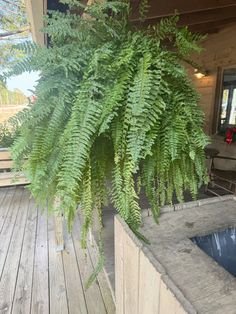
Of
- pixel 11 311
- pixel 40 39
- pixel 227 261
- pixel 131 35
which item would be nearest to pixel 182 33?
pixel 131 35

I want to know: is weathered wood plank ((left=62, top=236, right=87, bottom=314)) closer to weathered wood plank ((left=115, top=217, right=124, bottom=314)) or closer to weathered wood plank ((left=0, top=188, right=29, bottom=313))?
weathered wood plank ((left=0, top=188, right=29, bottom=313))

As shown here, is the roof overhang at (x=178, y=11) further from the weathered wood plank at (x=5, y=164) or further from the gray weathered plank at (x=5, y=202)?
the gray weathered plank at (x=5, y=202)

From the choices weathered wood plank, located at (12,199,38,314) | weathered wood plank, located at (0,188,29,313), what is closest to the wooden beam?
weathered wood plank, located at (12,199,38,314)

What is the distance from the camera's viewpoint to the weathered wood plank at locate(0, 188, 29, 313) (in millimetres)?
1906

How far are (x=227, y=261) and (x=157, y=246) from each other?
12.6 inches

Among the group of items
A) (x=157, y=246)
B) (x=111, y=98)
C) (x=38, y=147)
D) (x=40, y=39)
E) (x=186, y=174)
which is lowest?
(x=157, y=246)

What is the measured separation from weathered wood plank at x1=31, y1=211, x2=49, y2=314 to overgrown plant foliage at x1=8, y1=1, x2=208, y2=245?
1.23 meters

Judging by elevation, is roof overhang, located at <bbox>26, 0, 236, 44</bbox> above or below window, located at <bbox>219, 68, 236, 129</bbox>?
above

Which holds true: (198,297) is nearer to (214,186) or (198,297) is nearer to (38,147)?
(38,147)

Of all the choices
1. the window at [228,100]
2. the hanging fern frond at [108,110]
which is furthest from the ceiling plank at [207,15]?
the hanging fern frond at [108,110]

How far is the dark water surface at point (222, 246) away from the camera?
3.25 feet

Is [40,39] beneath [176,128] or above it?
above

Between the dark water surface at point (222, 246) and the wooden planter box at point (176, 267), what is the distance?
1.0 inches

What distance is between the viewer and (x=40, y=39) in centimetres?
206
